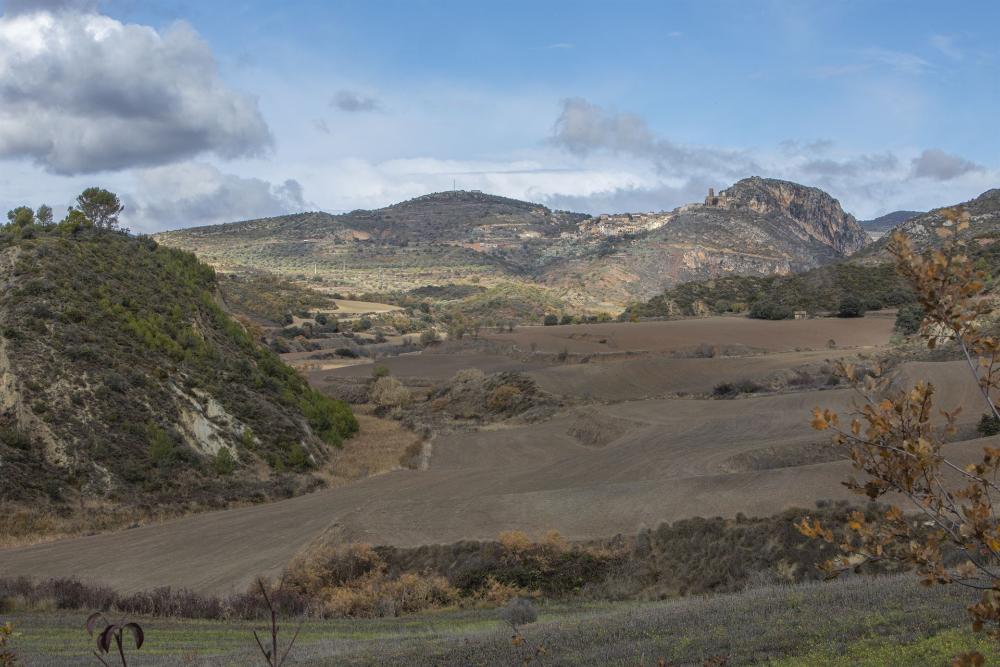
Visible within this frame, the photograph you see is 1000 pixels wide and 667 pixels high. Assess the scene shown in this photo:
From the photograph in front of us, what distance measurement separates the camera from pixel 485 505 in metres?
25.3

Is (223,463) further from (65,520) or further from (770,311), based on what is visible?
(770,311)

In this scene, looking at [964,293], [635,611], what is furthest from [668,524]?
[964,293]

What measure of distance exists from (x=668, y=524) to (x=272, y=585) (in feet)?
31.5

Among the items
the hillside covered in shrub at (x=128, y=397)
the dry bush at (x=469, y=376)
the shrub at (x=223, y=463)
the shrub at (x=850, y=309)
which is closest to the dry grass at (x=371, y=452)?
the hillside covered in shrub at (x=128, y=397)

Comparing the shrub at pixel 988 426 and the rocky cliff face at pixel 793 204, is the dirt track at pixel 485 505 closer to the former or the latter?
the shrub at pixel 988 426

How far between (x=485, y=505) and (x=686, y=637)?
15.6m

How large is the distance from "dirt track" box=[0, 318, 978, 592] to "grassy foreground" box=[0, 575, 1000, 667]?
660 centimetres

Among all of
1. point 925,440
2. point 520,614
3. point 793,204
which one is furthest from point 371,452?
point 793,204

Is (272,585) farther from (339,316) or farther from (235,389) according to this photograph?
(339,316)

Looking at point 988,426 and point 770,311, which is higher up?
point 770,311

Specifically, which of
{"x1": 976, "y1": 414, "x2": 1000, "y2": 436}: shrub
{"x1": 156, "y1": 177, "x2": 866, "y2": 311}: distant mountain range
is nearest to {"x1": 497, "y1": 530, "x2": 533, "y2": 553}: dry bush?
{"x1": 976, "y1": 414, "x2": 1000, "y2": 436}: shrub

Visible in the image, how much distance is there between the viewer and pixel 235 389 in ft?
122

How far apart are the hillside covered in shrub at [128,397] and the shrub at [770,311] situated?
51.5m

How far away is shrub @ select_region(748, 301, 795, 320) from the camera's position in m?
81.8
